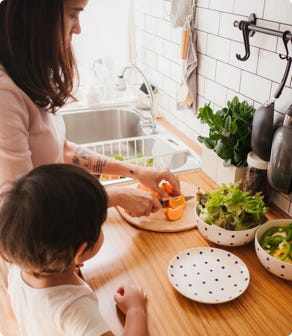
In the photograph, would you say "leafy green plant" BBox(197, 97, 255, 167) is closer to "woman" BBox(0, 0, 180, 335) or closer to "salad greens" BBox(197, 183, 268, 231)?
"salad greens" BBox(197, 183, 268, 231)

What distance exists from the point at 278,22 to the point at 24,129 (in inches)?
29.6

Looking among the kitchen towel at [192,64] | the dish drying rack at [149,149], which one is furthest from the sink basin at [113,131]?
the kitchen towel at [192,64]

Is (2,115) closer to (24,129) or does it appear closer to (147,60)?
(24,129)

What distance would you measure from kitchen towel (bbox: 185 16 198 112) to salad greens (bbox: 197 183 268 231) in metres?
0.64

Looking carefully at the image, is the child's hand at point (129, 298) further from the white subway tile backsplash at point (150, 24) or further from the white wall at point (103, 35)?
the white wall at point (103, 35)

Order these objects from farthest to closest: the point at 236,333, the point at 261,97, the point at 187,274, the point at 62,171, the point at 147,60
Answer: the point at 147,60
the point at 261,97
the point at 187,274
the point at 236,333
the point at 62,171

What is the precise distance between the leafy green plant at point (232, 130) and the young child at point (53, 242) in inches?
24.0

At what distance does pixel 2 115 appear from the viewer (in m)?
0.81

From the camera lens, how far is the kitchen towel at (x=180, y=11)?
149cm

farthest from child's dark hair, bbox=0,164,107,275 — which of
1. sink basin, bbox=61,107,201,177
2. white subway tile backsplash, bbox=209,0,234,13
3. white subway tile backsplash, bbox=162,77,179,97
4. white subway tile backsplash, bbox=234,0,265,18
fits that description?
white subway tile backsplash, bbox=162,77,179,97

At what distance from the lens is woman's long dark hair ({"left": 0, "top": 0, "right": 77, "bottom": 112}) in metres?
0.80

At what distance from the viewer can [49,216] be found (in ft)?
2.01

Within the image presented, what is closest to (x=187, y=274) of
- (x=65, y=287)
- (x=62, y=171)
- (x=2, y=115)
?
(x=65, y=287)

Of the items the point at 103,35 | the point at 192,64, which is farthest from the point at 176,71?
the point at 103,35
